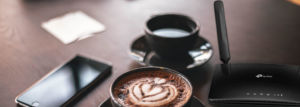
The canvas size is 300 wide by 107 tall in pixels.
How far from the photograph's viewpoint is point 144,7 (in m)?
1.16

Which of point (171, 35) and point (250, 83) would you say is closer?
point (250, 83)

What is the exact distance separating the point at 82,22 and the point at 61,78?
29 cm

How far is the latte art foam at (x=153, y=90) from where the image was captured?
65cm

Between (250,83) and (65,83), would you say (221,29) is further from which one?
(65,83)

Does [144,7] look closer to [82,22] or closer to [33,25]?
[82,22]

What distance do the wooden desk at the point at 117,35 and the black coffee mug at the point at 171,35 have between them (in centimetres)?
7

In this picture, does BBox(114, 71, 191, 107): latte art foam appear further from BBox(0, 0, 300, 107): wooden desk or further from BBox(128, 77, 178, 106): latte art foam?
BBox(0, 0, 300, 107): wooden desk

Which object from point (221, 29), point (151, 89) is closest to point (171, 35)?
point (221, 29)

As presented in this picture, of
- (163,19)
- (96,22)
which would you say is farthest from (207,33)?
(96,22)

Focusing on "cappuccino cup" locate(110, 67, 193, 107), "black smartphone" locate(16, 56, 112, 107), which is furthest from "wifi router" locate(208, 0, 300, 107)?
"black smartphone" locate(16, 56, 112, 107)

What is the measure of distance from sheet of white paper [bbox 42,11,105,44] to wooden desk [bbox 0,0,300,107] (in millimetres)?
19

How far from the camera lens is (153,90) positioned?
0.68 m

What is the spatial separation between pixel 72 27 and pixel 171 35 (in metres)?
0.32

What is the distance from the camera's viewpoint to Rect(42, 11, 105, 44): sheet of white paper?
1001 mm
